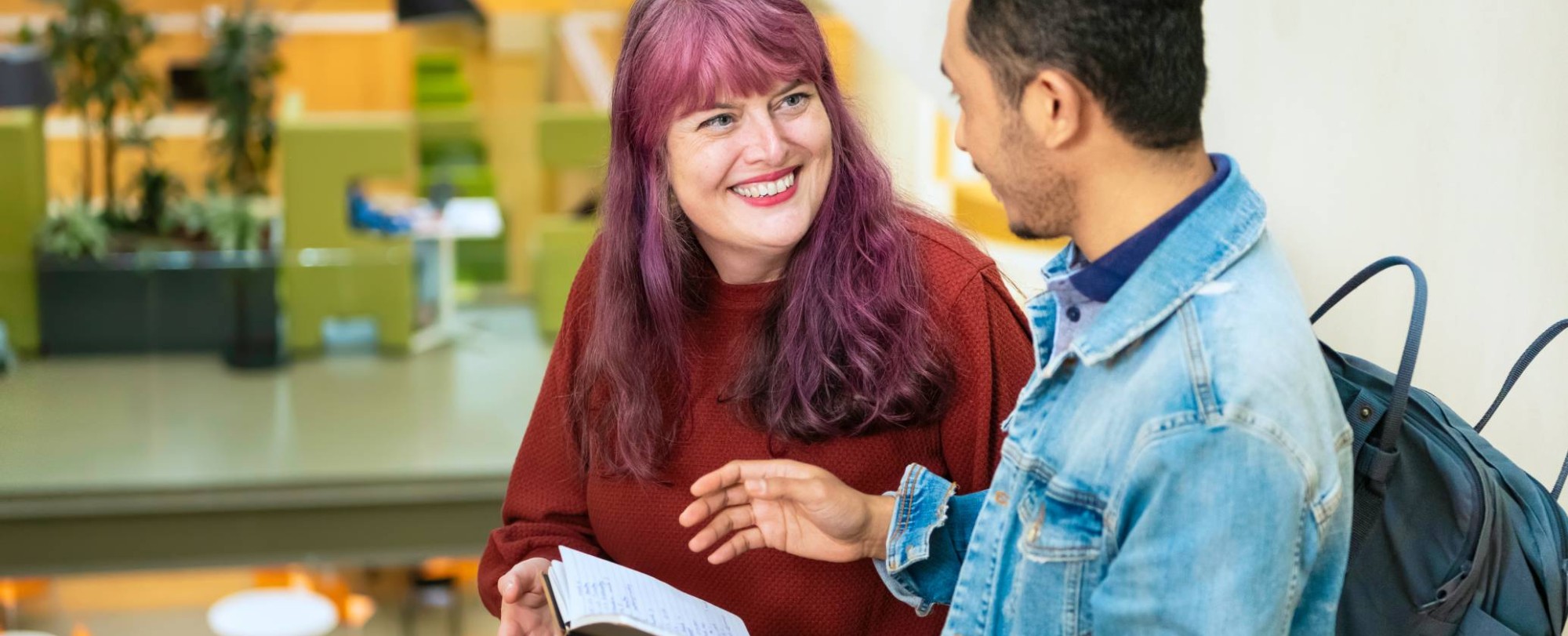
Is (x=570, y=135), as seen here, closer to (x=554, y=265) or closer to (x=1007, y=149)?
(x=554, y=265)

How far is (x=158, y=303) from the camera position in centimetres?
506

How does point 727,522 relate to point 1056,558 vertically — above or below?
below

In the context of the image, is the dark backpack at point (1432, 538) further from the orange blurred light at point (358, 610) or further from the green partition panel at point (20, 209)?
the green partition panel at point (20, 209)

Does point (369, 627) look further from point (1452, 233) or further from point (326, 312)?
point (1452, 233)

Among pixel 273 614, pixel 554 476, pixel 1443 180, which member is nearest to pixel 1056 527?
pixel 554 476

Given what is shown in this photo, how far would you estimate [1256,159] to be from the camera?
245cm

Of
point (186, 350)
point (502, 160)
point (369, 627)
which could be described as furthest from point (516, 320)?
point (369, 627)

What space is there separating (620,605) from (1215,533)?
680 millimetres

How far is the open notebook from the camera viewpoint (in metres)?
1.41

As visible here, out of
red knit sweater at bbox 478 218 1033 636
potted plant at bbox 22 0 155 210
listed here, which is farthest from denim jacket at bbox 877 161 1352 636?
potted plant at bbox 22 0 155 210

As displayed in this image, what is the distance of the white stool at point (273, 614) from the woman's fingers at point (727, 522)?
8.46 ft

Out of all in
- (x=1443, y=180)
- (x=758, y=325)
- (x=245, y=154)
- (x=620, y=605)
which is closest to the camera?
(x=620, y=605)

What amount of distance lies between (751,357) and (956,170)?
2050 mm

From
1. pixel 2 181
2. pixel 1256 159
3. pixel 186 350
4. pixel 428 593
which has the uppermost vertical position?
pixel 1256 159
